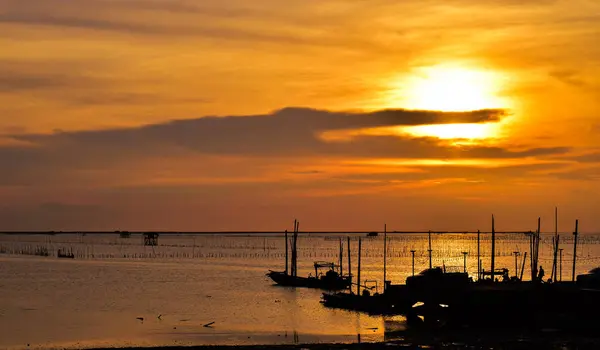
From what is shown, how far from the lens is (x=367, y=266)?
17038 cm

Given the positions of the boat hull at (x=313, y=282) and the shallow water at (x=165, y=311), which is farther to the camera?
the boat hull at (x=313, y=282)

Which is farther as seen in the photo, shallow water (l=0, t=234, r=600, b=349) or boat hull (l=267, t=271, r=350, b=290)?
boat hull (l=267, t=271, r=350, b=290)

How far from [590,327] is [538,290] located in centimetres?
520

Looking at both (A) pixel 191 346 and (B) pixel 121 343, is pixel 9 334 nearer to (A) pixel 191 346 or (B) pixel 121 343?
(B) pixel 121 343

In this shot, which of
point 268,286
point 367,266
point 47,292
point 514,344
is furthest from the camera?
point 367,266

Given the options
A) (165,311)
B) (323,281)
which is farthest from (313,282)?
(165,311)

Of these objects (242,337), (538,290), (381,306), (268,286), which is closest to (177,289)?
(268,286)

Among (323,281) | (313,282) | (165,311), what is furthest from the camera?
(313,282)

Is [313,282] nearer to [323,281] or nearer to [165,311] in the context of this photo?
[323,281]

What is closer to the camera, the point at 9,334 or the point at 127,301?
the point at 9,334

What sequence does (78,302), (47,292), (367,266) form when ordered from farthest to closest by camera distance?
(367,266), (47,292), (78,302)

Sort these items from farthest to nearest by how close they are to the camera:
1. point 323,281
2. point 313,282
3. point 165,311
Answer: point 313,282, point 323,281, point 165,311

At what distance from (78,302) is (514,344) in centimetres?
5500

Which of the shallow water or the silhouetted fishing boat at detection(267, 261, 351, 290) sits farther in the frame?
the silhouetted fishing boat at detection(267, 261, 351, 290)
